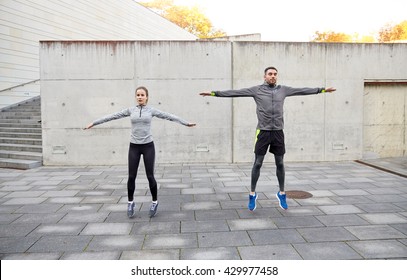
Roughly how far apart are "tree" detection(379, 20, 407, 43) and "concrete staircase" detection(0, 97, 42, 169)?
43.6m

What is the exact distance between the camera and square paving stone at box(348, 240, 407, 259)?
3.60 m

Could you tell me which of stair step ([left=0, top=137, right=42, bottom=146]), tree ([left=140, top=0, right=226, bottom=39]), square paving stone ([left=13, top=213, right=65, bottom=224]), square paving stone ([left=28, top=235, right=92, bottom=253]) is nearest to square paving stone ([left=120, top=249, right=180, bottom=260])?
square paving stone ([left=28, top=235, right=92, bottom=253])

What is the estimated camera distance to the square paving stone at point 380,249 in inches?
142

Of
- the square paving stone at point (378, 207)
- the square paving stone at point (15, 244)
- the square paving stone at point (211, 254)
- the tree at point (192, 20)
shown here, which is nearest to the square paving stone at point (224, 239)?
the square paving stone at point (211, 254)

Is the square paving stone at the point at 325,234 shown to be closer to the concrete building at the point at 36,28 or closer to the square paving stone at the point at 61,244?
the square paving stone at the point at 61,244

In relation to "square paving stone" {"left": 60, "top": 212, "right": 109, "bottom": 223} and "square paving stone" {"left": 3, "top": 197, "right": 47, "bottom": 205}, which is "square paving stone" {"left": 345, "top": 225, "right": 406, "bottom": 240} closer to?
"square paving stone" {"left": 60, "top": 212, "right": 109, "bottom": 223}

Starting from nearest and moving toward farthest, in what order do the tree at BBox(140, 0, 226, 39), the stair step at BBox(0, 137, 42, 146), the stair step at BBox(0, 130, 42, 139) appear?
the stair step at BBox(0, 137, 42, 146) < the stair step at BBox(0, 130, 42, 139) < the tree at BBox(140, 0, 226, 39)

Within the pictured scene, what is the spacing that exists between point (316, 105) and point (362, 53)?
2.08 m

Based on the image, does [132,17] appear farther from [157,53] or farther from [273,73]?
[273,73]

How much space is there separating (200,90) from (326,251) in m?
6.83

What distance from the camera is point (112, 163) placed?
987 centimetres

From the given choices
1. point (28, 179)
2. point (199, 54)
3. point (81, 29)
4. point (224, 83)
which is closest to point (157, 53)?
point (199, 54)

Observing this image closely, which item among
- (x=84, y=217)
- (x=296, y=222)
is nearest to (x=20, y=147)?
(x=84, y=217)

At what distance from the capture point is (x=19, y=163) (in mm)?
9266
